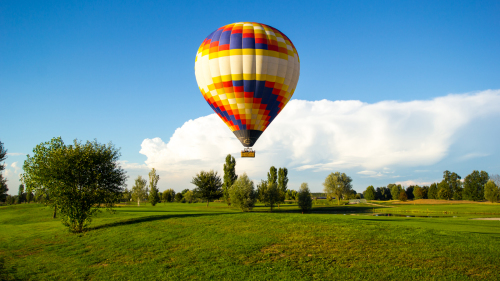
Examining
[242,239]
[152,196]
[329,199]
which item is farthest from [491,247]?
[329,199]

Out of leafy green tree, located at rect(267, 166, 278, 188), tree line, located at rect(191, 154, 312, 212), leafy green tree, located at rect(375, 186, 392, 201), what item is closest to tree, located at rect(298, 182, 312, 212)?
tree line, located at rect(191, 154, 312, 212)

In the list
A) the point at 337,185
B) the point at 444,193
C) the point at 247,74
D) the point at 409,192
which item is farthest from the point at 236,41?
the point at 409,192

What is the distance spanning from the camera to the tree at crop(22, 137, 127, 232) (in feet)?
84.0

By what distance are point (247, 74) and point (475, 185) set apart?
4801 inches

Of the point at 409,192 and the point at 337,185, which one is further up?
the point at 337,185

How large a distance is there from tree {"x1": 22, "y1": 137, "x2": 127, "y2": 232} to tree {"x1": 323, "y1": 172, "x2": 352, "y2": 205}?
8271 cm

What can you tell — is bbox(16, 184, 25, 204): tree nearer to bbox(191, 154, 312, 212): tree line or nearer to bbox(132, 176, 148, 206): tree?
bbox(132, 176, 148, 206): tree

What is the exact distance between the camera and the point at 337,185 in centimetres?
9956

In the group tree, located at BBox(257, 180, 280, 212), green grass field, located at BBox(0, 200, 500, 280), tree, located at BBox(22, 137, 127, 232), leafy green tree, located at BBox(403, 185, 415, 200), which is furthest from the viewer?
leafy green tree, located at BBox(403, 185, 415, 200)

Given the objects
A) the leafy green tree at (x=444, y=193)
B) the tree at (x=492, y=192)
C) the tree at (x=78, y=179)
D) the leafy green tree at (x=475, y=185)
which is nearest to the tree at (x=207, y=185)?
the tree at (x=78, y=179)

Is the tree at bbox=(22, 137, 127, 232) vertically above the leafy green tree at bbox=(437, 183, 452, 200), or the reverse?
the tree at bbox=(22, 137, 127, 232)

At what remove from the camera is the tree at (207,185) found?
221 ft

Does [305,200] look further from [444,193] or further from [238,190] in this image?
[444,193]

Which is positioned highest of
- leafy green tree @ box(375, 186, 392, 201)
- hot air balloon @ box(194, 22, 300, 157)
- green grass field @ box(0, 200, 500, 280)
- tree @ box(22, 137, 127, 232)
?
hot air balloon @ box(194, 22, 300, 157)
